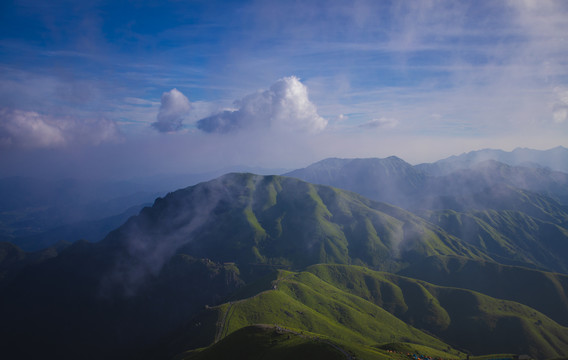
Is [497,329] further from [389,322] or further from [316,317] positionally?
[316,317]

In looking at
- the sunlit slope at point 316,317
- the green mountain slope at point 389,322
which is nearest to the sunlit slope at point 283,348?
the sunlit slope at point 316,317

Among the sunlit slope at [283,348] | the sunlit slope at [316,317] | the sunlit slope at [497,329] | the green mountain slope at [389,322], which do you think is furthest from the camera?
the sunlit slope at [497,329]

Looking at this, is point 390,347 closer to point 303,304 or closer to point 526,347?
point 303,304

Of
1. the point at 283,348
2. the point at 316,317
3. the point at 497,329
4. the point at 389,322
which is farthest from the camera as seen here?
the point at 389,322

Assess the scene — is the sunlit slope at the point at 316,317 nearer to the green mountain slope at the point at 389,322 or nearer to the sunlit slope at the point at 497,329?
the green mountain slope at the point at 389,322

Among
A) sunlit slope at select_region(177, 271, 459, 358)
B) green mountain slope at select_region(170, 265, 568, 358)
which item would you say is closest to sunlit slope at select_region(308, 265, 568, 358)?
green mountain slope at select_region(170, 265, 568, 358)

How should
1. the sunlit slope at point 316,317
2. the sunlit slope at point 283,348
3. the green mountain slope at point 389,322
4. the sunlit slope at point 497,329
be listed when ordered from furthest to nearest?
the sunlit slope at point 497,329, the green mountain slope at point 389,322, the sunlit slope at point 316,317, the sunlit slope at point 283,348

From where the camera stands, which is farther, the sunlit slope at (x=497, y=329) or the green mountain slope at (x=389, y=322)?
the sunlit slope at (x=497, y=329)

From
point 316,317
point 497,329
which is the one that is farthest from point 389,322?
point 497,329

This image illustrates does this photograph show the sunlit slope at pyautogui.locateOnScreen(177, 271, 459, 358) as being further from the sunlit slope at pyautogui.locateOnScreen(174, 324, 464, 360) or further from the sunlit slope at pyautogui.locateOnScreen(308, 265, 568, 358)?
the sunlit slope at pyautogui.locateOnScreen(174, 324, 464, 360)

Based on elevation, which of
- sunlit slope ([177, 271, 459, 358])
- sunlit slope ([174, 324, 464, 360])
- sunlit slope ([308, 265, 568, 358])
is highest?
sunlit slope ([174, 324, 464, 360])

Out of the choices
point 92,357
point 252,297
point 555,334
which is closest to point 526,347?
point 555,334

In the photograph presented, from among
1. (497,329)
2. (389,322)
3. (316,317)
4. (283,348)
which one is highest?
(283,348)
